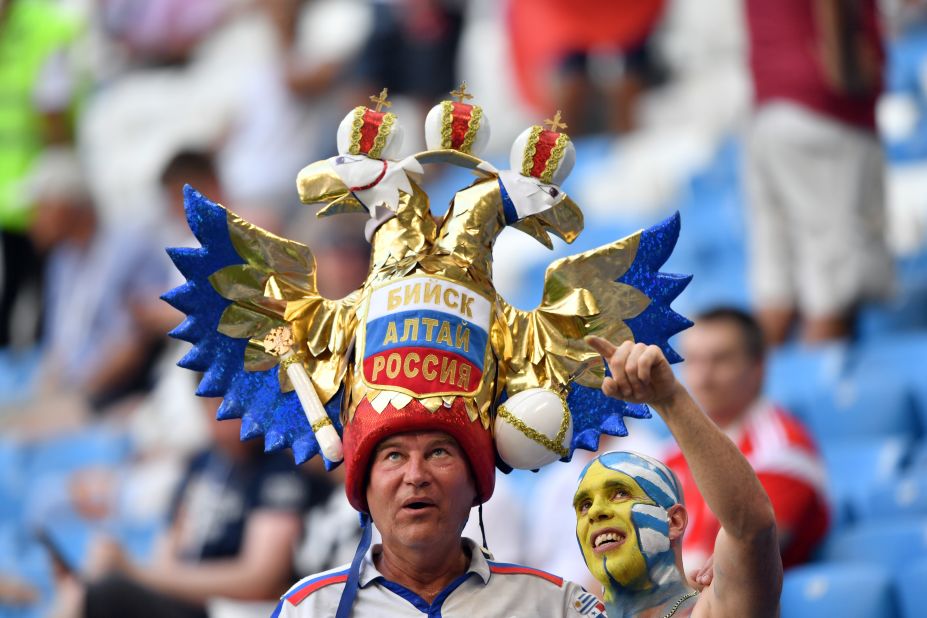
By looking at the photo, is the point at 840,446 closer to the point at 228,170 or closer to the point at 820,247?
the point at 820,247

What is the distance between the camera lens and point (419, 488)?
8.27ft

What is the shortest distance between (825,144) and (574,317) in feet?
9.15

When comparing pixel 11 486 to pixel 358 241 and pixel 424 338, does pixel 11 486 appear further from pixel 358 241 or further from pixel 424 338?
pixel 424 338

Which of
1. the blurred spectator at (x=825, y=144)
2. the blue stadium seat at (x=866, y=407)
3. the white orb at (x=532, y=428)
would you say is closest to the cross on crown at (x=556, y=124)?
the white orb at (x=532, y=428)

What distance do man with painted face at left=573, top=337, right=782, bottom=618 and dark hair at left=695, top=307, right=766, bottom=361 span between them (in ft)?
5.46

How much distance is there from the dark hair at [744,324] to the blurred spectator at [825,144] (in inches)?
42.0

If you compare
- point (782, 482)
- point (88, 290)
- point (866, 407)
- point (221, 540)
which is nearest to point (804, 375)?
point (866, 407)

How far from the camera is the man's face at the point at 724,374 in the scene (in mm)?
4152

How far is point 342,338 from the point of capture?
2711 mm

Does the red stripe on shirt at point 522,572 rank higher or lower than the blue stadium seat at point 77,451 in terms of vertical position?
lower

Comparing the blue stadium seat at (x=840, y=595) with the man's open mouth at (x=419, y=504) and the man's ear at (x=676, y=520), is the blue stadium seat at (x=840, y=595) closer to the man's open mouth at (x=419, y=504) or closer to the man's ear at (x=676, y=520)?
the man's ear at (x=676, y=520)

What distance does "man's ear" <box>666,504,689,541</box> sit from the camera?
8.19ft

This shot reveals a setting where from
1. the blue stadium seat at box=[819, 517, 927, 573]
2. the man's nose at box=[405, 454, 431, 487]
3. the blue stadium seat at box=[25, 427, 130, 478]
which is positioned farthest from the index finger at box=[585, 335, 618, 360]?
the blue stadium seat at box=[25, 427, 130, 478]

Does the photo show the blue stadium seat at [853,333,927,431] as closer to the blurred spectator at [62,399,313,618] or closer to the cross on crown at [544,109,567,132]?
the blurred spectator at [62,399,313,618]
